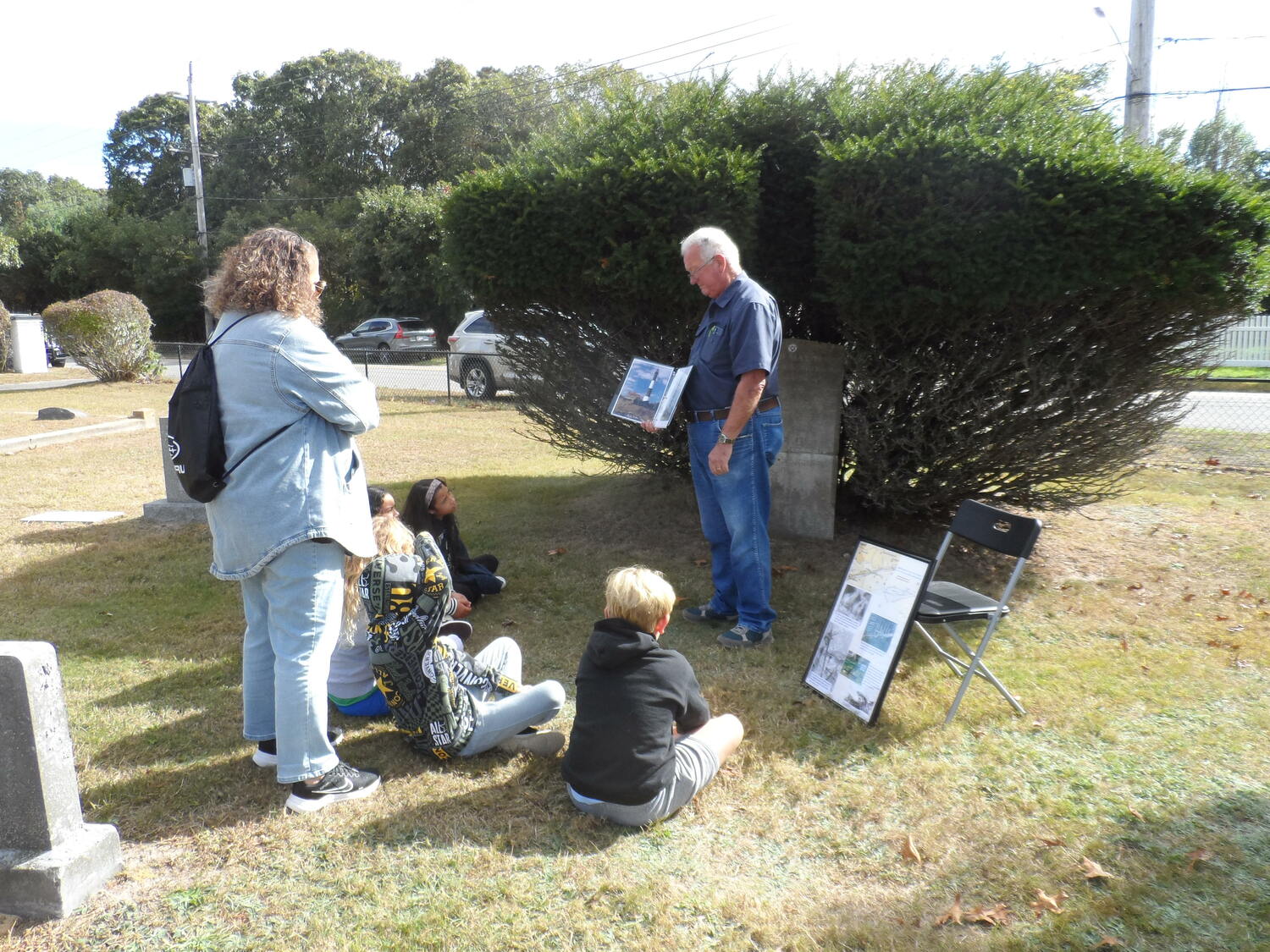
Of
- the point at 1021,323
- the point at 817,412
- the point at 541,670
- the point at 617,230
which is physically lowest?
the point at 541,670

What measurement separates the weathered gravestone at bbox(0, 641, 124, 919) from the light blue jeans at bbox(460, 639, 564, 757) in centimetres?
127

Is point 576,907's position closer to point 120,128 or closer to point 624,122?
point 624,122

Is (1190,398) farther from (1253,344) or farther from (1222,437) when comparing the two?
(1253,344)

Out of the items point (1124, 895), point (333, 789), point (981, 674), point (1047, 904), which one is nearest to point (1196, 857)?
point (1124, 895)

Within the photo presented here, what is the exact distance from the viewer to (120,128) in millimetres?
58188

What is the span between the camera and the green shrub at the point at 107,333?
748 inches

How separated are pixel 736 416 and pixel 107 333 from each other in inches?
748

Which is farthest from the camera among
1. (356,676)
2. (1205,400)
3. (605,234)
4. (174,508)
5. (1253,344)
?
(1253,344)

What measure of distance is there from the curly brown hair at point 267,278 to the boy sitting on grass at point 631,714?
53.4 inches

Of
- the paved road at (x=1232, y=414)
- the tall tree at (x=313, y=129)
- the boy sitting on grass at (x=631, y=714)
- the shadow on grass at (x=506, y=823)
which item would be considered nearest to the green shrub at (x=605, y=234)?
the boy sitting on grass at (x=631, y=714)

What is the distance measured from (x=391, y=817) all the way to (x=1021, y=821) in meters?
2.09

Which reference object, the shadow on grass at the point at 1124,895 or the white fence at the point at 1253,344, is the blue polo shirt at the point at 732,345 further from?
the white fence at the point at 1253,344

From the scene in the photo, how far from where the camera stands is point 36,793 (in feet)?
8.46

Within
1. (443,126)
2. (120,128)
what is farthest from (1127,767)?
(120,128)
